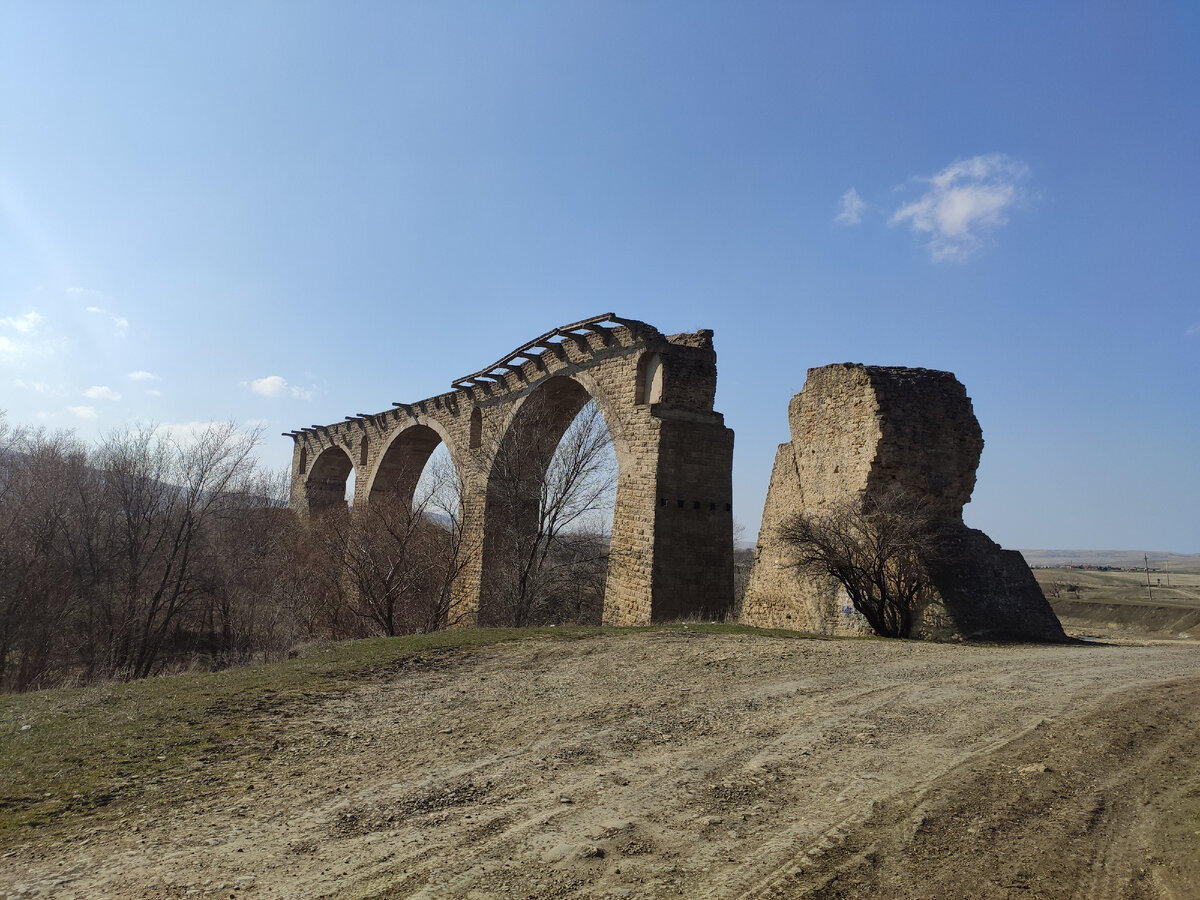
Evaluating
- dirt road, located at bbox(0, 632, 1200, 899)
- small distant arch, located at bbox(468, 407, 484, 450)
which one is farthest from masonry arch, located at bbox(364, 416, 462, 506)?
dirt road, located at bbox(0, 632, 1200, 899)

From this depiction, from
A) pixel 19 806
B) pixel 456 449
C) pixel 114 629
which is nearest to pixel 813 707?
pixel 19 806

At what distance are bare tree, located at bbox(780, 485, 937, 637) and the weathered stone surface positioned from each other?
8.7 inches

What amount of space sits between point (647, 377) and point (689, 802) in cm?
1040

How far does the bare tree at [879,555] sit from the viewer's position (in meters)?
8.60

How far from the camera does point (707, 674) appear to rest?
223 inches

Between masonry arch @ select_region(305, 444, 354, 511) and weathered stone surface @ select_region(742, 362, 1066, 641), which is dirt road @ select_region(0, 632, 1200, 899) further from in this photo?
masonry arch @ select_region(305, 444, 354, 511)

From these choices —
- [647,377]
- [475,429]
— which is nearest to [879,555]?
[647,377]

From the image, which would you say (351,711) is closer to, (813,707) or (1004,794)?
(813,707)

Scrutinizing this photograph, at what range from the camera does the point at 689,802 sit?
2.97 metres

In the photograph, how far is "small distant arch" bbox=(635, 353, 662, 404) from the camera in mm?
12734

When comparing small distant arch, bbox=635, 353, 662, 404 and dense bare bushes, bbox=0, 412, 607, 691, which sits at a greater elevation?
small distant arch, bbox=635, 353, 662, 404

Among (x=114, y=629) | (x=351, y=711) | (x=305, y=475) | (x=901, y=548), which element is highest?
(x=305, y=475)

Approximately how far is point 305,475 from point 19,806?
30433 millimetres

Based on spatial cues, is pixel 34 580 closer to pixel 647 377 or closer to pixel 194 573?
pixel 194 573
